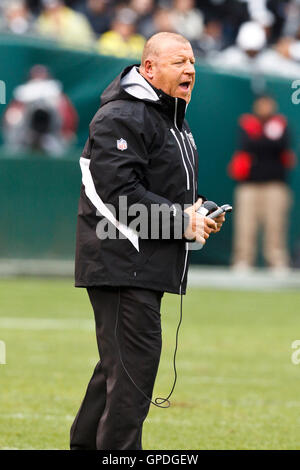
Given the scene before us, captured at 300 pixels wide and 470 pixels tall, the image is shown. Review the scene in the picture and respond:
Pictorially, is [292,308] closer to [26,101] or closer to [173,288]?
[26,101]

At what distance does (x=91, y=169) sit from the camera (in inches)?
210

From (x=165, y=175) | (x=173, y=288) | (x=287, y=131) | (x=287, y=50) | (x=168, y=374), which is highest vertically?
(x=287, y=50)

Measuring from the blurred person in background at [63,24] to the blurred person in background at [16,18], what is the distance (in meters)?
0.21

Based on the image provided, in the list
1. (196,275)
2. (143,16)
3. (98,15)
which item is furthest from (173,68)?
(98,15)

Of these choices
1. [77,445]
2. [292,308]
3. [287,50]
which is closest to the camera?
[77,445]

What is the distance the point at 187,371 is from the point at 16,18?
368 inches

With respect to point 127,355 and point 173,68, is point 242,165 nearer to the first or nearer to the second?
point 173,68

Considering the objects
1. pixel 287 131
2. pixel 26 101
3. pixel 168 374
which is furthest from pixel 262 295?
pixel 168 374

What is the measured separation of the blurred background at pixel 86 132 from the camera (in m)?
16.2

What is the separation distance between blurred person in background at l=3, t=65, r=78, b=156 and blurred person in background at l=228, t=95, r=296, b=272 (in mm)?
2439

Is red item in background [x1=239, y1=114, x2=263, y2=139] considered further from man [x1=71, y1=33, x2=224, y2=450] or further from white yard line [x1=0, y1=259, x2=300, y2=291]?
man [x1=71, y1=33, x2=224, y2=450]

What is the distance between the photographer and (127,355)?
5.38 meters

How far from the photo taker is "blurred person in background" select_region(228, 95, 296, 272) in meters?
16.6
